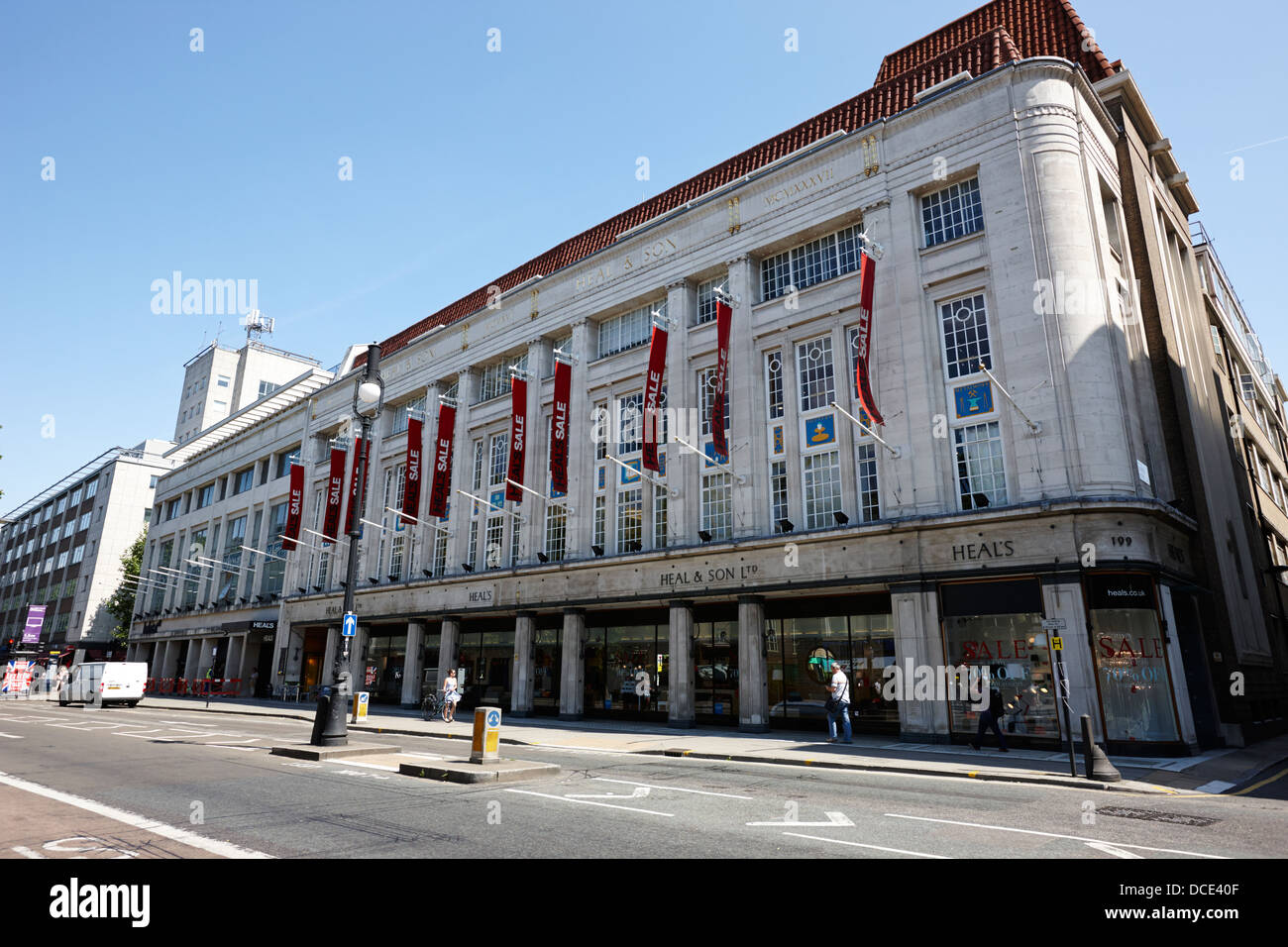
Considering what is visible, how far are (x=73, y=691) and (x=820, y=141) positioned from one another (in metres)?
46.1

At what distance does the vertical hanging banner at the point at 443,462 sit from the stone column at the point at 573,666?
9495mm

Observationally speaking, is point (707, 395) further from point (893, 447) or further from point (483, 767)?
point (483, 767)

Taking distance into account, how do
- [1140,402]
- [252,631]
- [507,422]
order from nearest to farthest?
[1140,402] < [507,422] < [252,631]

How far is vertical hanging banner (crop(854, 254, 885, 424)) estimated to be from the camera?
2117cm

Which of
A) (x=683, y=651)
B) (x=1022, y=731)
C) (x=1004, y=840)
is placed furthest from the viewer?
(x=683, y=651)

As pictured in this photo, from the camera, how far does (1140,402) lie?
22359mm

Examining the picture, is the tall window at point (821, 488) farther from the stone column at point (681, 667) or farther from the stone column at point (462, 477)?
the stone column at point (462, 477)

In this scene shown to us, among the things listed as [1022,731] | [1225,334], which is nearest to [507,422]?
[1022,731]

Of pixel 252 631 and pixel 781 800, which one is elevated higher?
pixel 252 631

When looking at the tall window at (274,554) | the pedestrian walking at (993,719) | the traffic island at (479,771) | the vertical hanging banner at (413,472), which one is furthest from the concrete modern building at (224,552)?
the pedestrian walking at (993,719)

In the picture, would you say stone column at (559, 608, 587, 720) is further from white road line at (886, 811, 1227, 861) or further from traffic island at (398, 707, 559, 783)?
white road line at (886, 811, 1227, 861)

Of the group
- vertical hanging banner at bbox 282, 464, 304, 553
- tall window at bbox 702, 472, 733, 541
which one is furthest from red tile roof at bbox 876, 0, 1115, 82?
vertical hanging banner at bbox 282, 464, 304, 553

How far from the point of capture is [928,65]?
25484 millimetres

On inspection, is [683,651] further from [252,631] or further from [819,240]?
[252,631]
